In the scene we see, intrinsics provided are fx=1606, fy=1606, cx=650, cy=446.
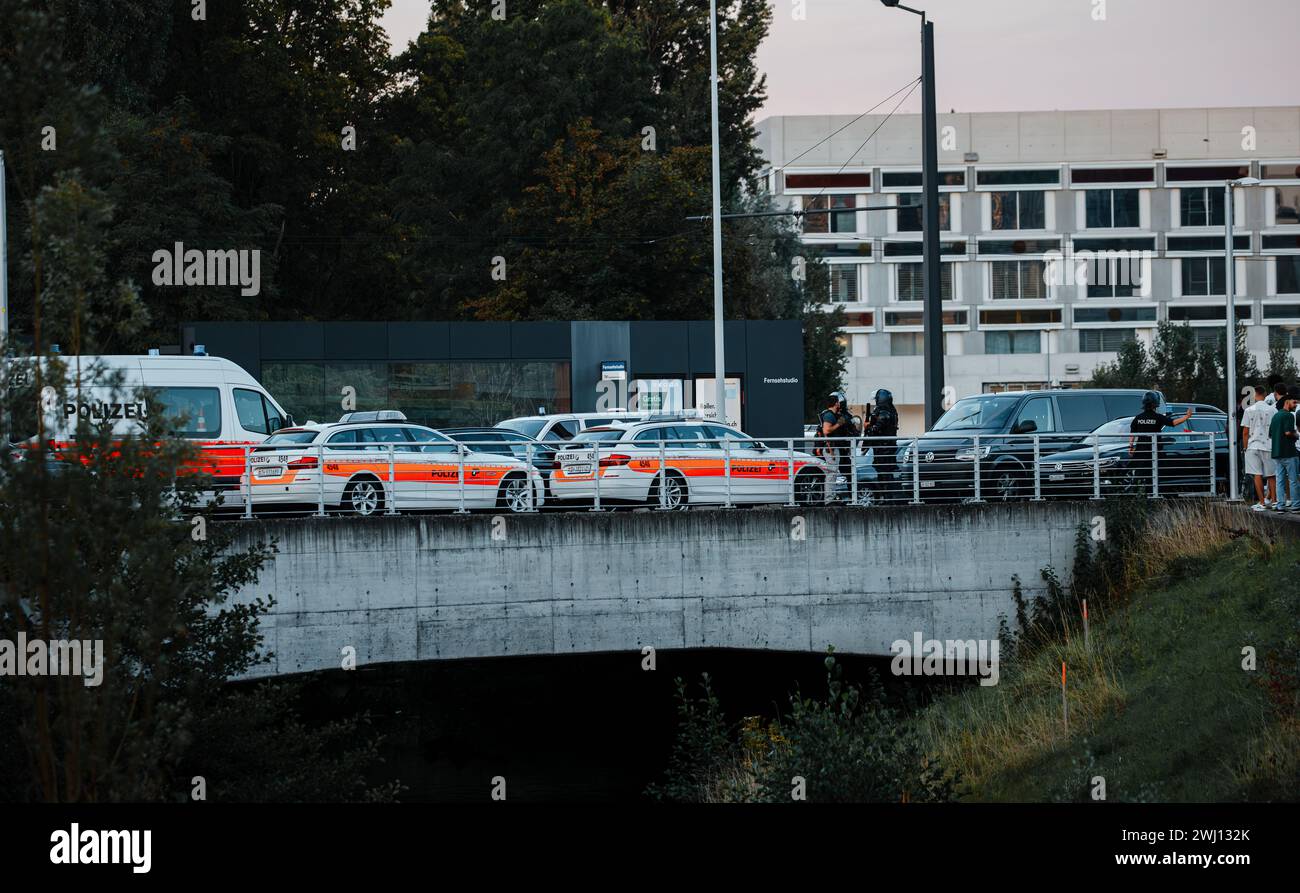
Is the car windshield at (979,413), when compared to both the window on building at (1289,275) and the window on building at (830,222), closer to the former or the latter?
the window on building at (830,222)

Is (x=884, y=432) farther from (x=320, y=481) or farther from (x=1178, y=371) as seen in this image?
(x=1178, y=371)

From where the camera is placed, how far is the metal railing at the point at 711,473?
795 inches

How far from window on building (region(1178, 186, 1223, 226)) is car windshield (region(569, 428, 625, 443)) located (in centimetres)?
6800

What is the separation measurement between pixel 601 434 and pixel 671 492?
331 centimetres

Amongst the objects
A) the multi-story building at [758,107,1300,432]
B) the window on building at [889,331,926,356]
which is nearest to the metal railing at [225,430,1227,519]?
the multi-story building at [758,107,1300,432]

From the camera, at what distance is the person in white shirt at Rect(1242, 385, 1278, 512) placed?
1945cm

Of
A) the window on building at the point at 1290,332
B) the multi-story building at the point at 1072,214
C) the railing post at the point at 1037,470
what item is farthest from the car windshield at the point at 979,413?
the window on building at the point at 1290,332

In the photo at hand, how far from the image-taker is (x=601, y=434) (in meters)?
24.2

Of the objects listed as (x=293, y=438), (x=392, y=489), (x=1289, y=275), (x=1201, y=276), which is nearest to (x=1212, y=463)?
(x=392, y=489)

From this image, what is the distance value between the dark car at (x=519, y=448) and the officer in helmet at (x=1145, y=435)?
7955mm

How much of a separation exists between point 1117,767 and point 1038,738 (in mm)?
2462
